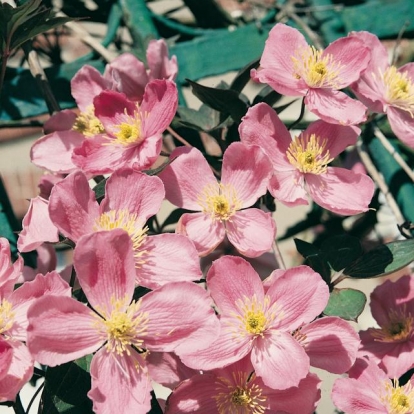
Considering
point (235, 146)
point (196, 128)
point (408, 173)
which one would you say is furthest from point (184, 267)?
point (408, 173)

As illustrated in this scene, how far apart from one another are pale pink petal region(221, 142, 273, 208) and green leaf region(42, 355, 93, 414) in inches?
10.8

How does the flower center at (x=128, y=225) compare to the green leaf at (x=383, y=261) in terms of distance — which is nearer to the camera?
the flower center at (x=128, y=225)

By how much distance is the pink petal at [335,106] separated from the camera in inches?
33.8

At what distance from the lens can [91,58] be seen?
1206 mm

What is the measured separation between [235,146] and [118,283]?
0.76ft

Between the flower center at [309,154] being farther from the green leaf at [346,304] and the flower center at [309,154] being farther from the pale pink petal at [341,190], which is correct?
the green leaf at [346,304]

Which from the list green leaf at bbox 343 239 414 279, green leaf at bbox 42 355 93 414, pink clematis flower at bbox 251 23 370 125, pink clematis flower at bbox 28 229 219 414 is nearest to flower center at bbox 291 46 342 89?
pink clematis flower at bbox 251 23 370 125

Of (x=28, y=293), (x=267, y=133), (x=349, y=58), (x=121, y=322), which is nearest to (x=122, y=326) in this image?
(x=121, y=322)

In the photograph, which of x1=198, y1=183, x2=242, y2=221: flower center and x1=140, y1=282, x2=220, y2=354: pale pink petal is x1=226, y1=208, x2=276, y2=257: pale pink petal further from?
x1=140, y1=282, x2=220, y2=354: pale pink petal

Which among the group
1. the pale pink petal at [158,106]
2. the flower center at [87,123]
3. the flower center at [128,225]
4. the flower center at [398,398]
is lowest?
the flower center at [398,398]

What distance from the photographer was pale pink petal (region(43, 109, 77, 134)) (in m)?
0.98

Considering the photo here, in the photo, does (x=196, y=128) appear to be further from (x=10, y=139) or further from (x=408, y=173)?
(x=10, y=139)

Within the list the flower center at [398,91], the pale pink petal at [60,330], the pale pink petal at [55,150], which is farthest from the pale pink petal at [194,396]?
the flower center at [398,91]

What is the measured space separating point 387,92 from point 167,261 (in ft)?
1.28
